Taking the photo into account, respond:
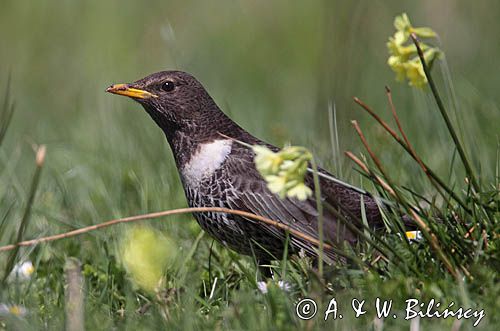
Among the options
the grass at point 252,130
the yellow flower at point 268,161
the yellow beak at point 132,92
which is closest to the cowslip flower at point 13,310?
the grass at point 252,130

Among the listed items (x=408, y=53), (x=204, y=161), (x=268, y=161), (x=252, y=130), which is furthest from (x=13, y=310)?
(x=252, y=130)

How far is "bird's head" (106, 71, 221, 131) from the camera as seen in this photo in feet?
16.0

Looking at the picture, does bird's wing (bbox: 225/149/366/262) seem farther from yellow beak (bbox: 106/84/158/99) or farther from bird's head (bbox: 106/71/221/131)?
yellow beak (bbox: 106/84/158/99)

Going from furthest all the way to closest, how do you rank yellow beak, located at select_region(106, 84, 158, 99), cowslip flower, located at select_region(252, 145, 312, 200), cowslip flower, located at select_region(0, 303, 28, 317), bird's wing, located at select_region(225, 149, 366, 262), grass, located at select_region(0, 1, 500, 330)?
yellow beak, located at select_region(106, 84, 158, 99) < bird's wing, located at select_region(225, 149, 366, 262) < grass, located at select_region(0, 1, 500, 330) < cowslip flower, located at select_region(0, 303, 28, 317) < cowslip flower, located at select_region(252, 145, 312, 200)

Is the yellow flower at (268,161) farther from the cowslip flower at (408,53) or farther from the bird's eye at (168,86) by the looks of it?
the bird's eye at (168,86)

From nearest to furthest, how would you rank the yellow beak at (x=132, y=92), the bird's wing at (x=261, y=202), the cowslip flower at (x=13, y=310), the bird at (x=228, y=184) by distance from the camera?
the cowslip flower at (x=13, y=310) < the bird at (x=228, y=184) < the bird's wing at (x=261, y=202) < the yellow beak at (x=132, y=92)

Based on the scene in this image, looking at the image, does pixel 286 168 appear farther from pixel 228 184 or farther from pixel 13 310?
pixel 228 184

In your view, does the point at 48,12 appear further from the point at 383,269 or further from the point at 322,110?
the point at 383,269

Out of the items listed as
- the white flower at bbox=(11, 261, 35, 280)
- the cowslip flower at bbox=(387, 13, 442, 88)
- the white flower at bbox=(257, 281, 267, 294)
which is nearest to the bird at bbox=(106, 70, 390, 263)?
the white flower at bbox=(257, 281, 267, 294)

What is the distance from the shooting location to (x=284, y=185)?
315 centimetres

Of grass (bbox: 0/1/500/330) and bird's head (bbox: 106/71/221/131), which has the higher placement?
bird's head (bbox: 106/71/221/131)

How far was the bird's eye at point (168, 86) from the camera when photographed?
16.1ft

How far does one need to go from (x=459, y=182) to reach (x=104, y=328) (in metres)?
2.39

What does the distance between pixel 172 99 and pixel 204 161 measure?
441mm
